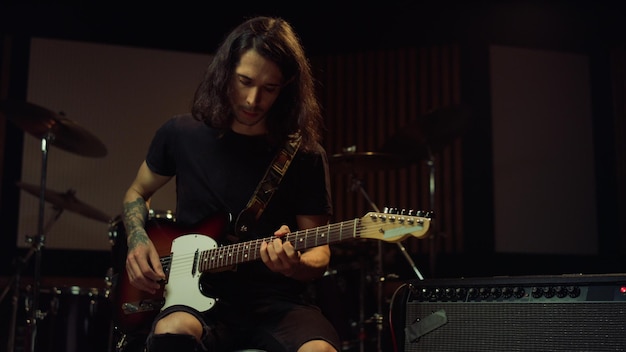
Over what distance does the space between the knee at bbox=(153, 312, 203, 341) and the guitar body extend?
0.12 meters

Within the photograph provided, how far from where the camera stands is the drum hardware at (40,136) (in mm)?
4320

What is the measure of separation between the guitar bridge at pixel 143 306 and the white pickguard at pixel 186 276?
46mm

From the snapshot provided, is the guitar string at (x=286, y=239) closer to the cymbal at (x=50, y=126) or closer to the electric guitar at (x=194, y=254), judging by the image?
the electric guitar at (x=194, y=254)

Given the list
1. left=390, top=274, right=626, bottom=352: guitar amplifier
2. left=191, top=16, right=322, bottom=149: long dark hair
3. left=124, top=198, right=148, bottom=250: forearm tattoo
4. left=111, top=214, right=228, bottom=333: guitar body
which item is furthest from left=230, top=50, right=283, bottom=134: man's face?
left=390, top=274, right=626, bottom=352: guitar amplifier

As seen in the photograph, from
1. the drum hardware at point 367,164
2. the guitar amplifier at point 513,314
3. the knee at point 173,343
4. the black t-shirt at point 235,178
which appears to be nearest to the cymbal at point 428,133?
the drum hardware at point 367,164

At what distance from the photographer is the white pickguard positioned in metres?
2.54

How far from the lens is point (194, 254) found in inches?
104

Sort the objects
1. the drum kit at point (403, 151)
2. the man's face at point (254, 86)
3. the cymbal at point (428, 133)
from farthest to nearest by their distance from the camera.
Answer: the cymbal at point (428, 133), the drum kit at point (403, 151), the man's face at point (254, 86)

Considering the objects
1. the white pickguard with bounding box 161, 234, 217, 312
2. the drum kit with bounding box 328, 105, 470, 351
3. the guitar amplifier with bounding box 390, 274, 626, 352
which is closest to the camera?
the guitar amplifier with bounding box 390, 274, 626, 352

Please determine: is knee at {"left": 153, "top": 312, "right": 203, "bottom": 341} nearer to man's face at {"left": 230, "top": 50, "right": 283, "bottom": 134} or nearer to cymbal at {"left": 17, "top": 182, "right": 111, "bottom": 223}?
man's face at {"left": 230, "top": 50, "right": 283, "bottom": 134}

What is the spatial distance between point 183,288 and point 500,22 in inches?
192

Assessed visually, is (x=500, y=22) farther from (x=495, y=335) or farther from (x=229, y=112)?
(x=495, y=335)

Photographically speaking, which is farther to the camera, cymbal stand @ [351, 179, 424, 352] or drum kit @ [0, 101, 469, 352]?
drum kit @ [0, 101, 469, 352]

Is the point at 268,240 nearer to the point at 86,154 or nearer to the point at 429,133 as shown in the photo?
the point at 429,133
